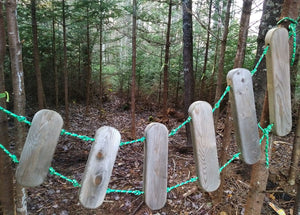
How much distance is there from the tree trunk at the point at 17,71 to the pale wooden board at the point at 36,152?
1.28m

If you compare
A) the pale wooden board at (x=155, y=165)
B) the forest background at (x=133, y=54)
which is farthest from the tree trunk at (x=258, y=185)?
the forest background at (x=133, y=54)

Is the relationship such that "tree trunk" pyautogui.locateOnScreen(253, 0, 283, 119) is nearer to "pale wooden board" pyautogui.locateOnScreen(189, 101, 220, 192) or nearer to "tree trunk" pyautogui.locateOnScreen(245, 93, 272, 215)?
"tree trunk" pyautogui.locateOnScreen(245, 93, 272, 215)

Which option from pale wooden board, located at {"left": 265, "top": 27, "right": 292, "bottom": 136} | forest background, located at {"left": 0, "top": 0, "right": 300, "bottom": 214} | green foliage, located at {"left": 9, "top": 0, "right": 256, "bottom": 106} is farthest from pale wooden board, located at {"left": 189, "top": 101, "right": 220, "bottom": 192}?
green foliage, located at {"left": 9, "top": 0, "right": 256, "bottom": 106}

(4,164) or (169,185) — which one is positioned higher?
(4,164)

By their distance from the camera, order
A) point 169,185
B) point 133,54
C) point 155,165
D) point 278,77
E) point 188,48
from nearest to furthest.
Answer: point 155,165 < point 278,77 < point 169,185 < point 188,48 < point 133,54

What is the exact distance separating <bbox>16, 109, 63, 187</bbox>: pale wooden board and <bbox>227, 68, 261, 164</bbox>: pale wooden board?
3.94 ft

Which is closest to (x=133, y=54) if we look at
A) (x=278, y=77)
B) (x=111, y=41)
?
(x=111, y=41)

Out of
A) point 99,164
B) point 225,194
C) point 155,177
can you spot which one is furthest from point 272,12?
point 99,164

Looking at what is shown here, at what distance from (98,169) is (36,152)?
375mm

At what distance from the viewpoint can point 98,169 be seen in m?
1.12

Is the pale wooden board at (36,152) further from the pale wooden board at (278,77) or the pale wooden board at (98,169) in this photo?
the pale wooden board at (278,77)

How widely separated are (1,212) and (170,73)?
810 cm

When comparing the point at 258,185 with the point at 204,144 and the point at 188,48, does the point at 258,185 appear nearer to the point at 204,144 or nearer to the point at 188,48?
the point at 204,144

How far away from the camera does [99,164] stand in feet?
3.67
